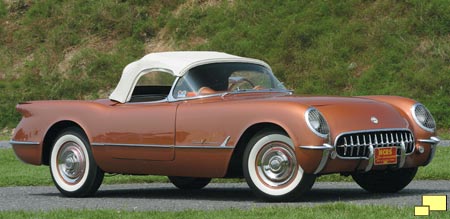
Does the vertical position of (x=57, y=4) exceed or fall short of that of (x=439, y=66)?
it exceeds it

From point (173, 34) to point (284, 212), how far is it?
68.0 ft

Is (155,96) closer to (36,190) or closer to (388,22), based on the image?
(36,190)

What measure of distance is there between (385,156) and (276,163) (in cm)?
100

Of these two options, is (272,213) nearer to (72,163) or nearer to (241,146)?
(241,146)

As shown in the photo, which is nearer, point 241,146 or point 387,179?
point 241,146

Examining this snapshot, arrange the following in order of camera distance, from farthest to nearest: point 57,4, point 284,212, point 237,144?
point 57,4 < point 237,144 < point 284,212

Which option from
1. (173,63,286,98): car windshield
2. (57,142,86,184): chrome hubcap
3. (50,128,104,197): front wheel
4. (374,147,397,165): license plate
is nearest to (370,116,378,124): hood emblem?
(374,147,397,165): license plate

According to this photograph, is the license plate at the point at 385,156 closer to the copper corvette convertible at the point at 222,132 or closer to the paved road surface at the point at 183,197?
the copper corvette convertible at the point at 222,132

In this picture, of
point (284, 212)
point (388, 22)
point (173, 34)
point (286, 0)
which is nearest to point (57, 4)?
point (173, 34)

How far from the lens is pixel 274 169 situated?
903 centimetres

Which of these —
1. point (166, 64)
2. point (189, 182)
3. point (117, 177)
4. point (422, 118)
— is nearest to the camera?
point (422, 118)

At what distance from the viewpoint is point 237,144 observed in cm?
930

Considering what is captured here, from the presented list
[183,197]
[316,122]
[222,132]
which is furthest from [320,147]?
[183,197]

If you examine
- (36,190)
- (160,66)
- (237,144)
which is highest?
(160,66)
